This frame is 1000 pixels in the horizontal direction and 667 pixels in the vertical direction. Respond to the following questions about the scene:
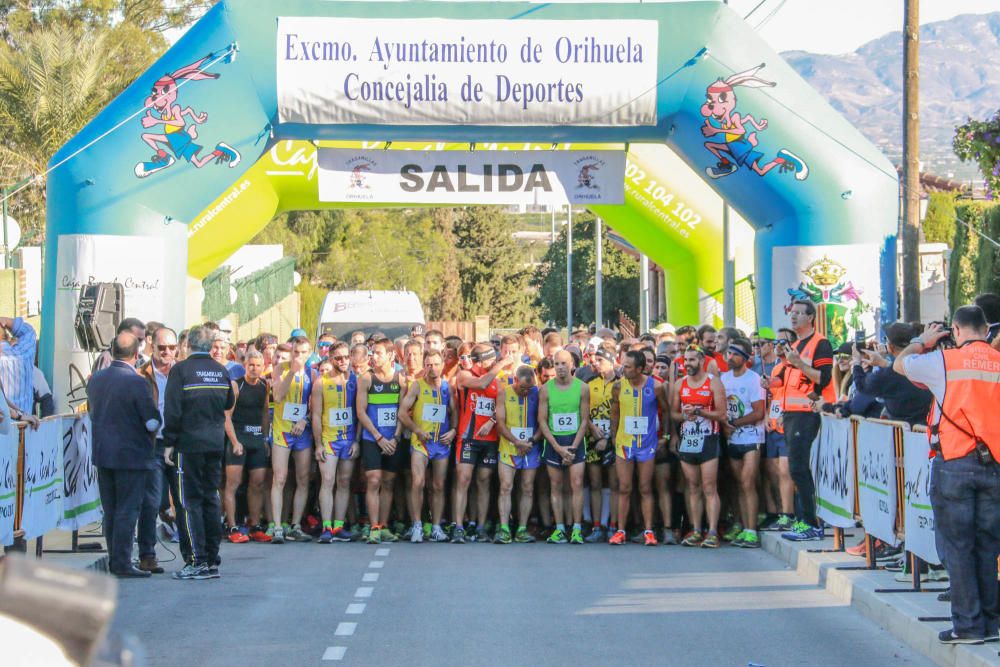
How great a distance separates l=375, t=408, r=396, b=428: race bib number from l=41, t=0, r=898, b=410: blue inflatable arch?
4.02 m

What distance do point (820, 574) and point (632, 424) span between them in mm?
3160

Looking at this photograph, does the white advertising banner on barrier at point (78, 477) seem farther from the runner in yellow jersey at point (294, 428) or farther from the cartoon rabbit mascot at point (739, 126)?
the cartoon rabbit mascot at point (739, 126)

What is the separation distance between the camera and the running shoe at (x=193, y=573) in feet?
35.7

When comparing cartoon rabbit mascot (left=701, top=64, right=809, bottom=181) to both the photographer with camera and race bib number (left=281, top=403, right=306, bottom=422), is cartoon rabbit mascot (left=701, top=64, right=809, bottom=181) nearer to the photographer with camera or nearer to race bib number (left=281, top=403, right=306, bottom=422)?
race bib number (left=281, top=403, right=306, bottom=422)

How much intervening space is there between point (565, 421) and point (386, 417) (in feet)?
6.00

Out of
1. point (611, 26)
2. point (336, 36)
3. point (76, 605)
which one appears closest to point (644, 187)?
point (611, 26)

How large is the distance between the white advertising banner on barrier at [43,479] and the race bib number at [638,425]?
5572mm

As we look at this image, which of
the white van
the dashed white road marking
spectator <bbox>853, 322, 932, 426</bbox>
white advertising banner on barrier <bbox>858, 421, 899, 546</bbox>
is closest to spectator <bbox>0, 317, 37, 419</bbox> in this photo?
the dashed white road marking

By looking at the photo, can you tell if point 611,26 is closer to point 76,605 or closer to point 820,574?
point 820,574

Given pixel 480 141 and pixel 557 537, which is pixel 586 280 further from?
pixel 557 537

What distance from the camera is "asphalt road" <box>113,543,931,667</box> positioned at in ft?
26.3

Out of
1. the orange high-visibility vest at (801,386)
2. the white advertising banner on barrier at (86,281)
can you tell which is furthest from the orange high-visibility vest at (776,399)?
the white advertising banner on barrier at (86,281)

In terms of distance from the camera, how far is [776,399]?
13.1 m

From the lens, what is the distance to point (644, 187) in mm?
20328
